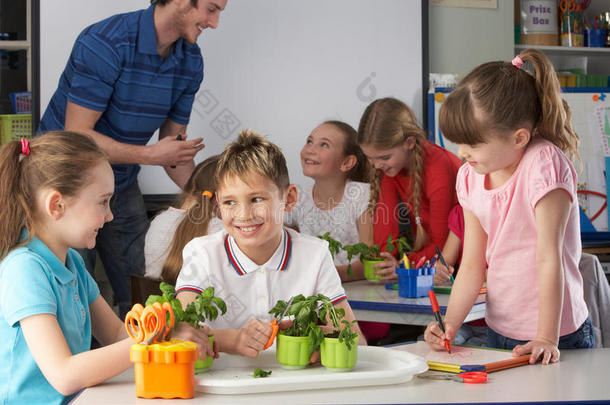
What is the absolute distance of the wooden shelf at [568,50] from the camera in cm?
378

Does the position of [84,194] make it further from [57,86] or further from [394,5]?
[394,5]

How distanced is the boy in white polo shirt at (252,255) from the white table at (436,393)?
1.19 feet

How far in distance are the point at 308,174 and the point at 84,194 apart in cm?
186

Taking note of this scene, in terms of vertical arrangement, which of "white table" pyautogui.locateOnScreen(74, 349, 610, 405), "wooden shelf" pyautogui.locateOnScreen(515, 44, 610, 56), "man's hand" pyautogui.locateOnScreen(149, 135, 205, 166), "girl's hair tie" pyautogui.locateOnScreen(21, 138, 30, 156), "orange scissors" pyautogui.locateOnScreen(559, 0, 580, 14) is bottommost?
"white table" pyautogui.locateOnScreen(74, 349, 610, 405)

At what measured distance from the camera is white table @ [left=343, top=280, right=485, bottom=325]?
76.2 inches

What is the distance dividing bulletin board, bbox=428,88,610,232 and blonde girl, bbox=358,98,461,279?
4.00 feet

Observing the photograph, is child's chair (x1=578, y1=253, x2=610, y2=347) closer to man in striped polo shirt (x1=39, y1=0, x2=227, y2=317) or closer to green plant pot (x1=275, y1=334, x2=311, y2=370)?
green plant pot (x1=275, y1=334, x2=311, y2=370)

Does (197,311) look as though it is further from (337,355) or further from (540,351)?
(540,351)

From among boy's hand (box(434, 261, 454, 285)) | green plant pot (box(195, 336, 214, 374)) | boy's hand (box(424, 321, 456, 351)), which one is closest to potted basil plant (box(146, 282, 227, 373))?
green plant pot (box(195, 336, 214, 374))

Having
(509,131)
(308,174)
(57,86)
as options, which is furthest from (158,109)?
(509,131)

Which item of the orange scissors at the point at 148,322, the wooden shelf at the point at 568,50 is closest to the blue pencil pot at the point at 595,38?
the wooden shelf at the point at 568,50

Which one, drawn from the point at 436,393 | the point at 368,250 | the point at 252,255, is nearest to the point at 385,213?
the point at 368,250

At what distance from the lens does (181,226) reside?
7.41 feet

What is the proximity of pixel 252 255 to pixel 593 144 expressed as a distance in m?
2.83
